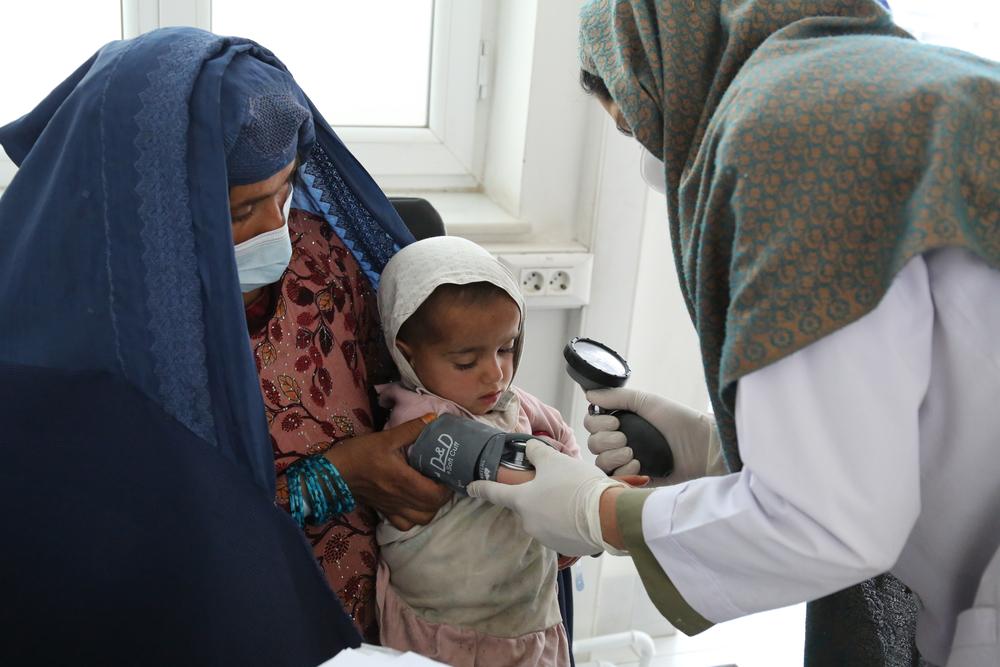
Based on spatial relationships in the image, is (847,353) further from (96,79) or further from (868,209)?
(96,79)

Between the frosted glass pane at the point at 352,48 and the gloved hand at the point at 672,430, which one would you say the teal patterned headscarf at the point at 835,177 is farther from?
the frosted glass pane at the point at 352,48

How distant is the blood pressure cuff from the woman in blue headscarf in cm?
23

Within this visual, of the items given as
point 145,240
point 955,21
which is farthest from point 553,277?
point 955,21

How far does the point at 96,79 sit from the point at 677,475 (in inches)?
43.4

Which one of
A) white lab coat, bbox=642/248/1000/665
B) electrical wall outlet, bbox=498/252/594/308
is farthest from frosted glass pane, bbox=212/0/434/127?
white lab coat, bbox=642/248/1000/665

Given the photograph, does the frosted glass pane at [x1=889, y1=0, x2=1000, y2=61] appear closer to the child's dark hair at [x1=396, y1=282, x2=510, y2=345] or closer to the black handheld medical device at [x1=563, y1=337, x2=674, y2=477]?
the black handheld medical device at [x1=563, y1=337, x2=674, y2=477]

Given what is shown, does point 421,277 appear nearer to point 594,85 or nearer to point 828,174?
point 594,85

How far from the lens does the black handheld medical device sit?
162 centimetres

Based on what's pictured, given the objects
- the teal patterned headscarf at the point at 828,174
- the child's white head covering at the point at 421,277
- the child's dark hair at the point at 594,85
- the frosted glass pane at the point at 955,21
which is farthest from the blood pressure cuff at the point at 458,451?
the frosted glass pane at the point at 955,21

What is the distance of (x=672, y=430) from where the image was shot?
67.5 inches

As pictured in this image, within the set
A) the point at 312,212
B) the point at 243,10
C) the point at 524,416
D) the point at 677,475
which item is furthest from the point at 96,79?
the point at 243,10

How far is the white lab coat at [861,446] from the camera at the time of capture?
1007mm

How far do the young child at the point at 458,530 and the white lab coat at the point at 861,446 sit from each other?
43 centimetres

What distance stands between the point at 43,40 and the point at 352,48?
73cm
